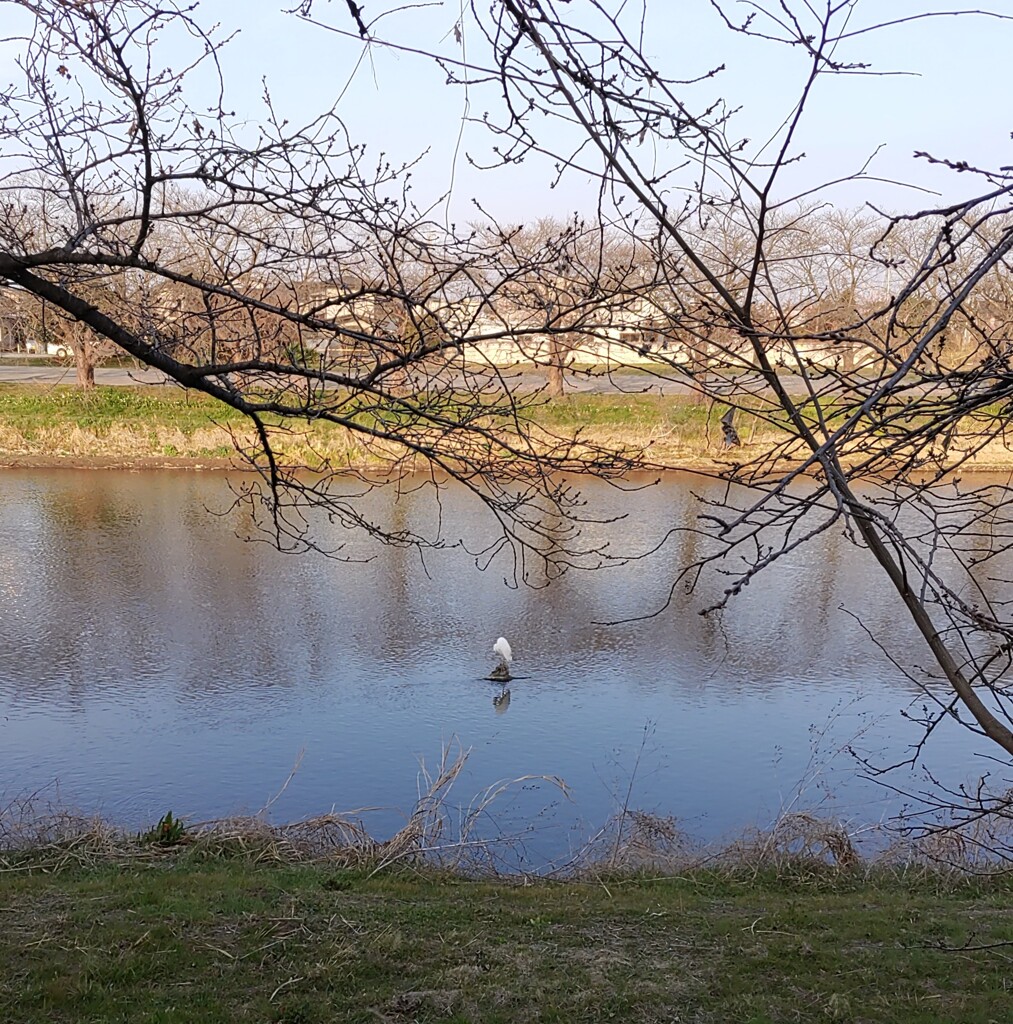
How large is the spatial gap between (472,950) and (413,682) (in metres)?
5.13

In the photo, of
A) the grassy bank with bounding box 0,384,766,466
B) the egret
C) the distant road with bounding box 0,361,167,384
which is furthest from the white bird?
the distant road with bounding box 0,361,167,384

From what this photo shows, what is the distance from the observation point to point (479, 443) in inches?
160

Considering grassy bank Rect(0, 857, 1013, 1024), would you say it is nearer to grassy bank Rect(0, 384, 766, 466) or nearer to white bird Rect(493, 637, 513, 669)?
white bird Rect(493, 637, 513, 669)

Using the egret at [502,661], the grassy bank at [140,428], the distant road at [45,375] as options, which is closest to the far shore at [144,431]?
the grassy bank at [140,428]

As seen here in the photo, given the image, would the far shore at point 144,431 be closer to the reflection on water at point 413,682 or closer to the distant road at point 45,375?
the distant road at point 45,375

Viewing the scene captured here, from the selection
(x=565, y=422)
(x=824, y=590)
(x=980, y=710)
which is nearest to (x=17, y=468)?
(x=565, y=422)

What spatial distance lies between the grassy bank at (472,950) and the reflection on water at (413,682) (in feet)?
4.68

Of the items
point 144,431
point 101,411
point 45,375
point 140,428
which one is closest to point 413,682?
point 144,431

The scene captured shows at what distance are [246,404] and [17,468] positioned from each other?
1845 cm

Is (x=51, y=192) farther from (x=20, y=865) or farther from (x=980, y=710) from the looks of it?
(x=20, y=865)

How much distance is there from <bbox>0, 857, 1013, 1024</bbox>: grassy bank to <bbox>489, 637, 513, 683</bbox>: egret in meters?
3.86

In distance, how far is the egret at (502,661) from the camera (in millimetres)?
9891

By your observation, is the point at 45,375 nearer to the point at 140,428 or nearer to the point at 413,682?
the point at 140,428

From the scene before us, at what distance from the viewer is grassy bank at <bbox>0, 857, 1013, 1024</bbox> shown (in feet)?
13.6
